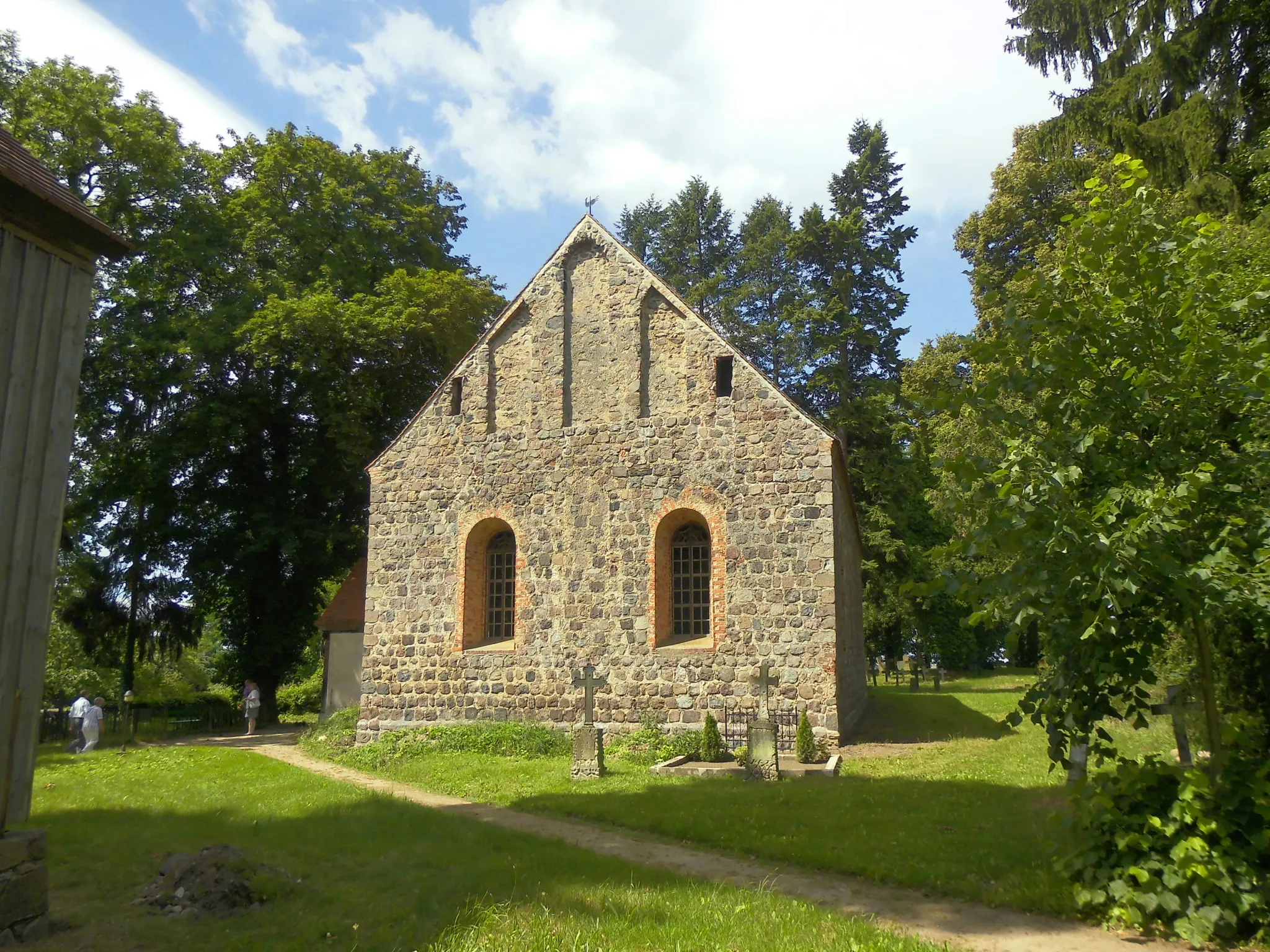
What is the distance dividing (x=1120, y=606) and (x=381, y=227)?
82.4 feet

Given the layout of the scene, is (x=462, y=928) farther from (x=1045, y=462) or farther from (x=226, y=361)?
(x=226, y=361)

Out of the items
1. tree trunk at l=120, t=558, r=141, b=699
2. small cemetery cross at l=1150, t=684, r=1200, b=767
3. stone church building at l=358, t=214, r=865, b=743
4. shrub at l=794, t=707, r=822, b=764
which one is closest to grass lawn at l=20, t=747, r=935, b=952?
small cemetery cross at l=1150, t=684, r=1200, b=767

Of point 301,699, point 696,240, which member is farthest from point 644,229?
point 301,699

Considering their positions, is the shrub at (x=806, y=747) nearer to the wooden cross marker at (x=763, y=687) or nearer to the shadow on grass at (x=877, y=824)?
the wooden cross marker at (x=763, y=687)

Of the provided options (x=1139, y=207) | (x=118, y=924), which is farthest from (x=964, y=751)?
(x=118, y=924)

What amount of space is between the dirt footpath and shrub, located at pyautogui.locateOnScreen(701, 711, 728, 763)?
4303mm

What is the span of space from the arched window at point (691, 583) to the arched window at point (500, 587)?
3478 mm

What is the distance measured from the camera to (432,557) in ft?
60.7

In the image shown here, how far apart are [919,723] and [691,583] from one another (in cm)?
587

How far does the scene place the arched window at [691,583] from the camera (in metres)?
16.7

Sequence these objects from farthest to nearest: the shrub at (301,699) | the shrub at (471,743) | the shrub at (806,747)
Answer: the shrub at (301,699), the shrub at (471,743), the shrub at (806,747)

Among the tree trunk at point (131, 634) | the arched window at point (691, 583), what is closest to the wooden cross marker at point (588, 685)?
the arched window at point (691, 583)

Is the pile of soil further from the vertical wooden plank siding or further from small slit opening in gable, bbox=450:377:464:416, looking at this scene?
small slit opening in gable, bbox=450:377:464:416

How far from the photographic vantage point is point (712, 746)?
570 inches
